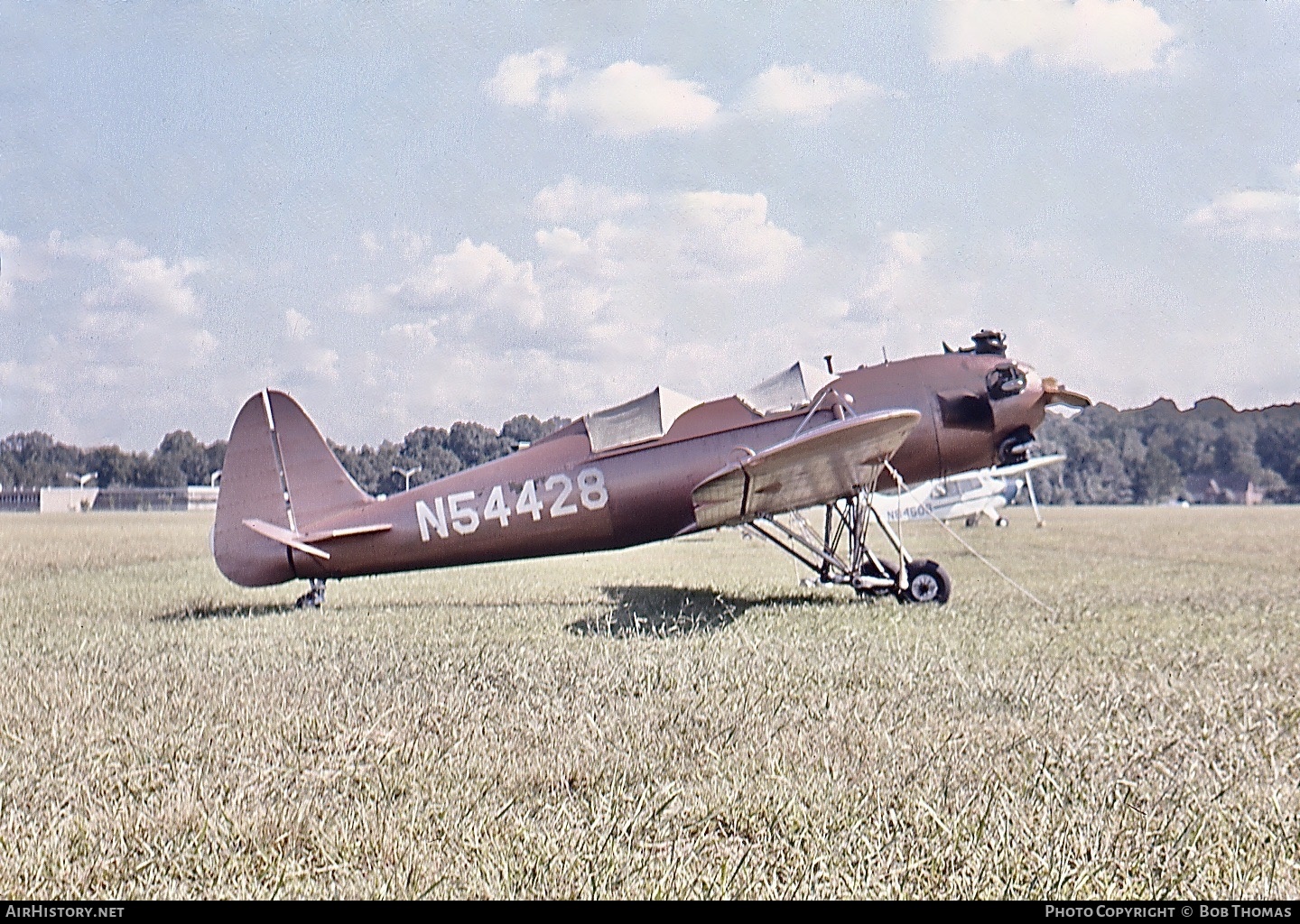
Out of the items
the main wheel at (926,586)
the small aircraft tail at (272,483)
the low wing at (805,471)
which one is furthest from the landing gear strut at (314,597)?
the main wheel at (926,586)


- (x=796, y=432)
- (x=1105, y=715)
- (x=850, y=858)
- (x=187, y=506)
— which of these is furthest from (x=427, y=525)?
(x=187, y=506)

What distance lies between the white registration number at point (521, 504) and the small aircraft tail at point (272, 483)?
0.84 metres

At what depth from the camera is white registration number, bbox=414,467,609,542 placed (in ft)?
25.7

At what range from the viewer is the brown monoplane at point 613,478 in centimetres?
785

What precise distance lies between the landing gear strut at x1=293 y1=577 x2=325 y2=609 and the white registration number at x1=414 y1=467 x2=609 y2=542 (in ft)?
3.50

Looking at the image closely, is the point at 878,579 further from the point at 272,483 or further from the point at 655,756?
the point at 655,756

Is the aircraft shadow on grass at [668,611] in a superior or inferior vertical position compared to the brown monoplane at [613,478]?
inferior

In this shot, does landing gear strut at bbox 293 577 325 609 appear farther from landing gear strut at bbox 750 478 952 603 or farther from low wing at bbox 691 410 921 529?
landing gear strut at bbox 750 478 952 603

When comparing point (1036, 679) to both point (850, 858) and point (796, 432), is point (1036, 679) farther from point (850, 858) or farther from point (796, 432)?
point (796, 432)

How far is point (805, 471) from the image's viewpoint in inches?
283

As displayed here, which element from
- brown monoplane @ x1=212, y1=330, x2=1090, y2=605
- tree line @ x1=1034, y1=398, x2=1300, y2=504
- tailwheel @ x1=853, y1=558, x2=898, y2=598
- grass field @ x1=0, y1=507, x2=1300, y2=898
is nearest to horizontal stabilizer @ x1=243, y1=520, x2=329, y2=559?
brown monoplane @ x1=212, y1=330, x2=1090, y2=605

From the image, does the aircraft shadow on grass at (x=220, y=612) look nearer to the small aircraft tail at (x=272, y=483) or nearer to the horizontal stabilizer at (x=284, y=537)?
the small aircraft tail at (x=272, y=483)

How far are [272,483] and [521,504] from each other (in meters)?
2.22

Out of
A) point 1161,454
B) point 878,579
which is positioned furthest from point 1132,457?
point 878,579
